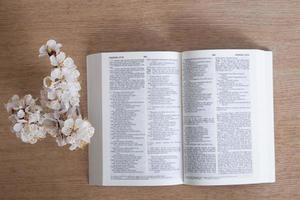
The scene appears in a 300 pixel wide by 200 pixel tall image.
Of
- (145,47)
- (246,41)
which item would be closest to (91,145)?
(145,47)

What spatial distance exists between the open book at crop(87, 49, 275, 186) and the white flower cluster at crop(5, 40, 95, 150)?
0.10 meters

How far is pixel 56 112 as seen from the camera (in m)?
0.82

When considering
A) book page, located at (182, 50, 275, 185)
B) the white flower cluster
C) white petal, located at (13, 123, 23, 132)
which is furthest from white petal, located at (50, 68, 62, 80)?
book page, located at (182, 50, 275, 185)

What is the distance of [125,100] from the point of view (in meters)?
0.90

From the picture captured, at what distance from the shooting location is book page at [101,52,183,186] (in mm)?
893

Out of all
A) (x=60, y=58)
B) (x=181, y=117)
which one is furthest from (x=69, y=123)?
(x=181, y=117)

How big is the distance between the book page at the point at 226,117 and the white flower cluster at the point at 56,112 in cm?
23

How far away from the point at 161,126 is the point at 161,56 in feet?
0.47

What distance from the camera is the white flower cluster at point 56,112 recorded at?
799mm

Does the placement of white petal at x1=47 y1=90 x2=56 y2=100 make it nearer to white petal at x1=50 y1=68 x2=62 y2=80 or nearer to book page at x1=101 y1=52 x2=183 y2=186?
white petal at x1=50 y1=68 x2=62 y2=80

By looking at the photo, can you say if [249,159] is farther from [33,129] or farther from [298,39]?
[33,129]

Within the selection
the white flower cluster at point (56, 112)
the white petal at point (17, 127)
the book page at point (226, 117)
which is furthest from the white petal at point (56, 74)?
the book page at point (226, 117)

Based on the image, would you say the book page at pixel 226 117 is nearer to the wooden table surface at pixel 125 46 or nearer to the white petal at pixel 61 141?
the wooden table surface at pixel 125 46

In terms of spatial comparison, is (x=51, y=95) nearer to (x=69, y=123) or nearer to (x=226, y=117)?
(x=69, y=123)
